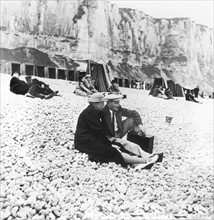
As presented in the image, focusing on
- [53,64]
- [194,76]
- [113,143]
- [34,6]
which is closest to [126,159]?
[113,143]

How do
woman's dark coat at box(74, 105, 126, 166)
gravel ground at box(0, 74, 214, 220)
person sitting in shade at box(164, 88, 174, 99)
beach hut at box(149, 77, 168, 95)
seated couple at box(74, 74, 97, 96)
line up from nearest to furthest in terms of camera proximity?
1. gravel ground at box(0, 74, 214, 220)
2. woman's dark coat at box(74, 105, 126, 166)
3. seated couple at box(74, 74, 97, 96)
4. beach hut at box(149, 77, 168, 95)
5. person sitting in shade at box(164, 88, 174, 99)

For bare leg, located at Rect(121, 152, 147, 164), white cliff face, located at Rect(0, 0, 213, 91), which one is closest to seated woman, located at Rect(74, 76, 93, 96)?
white cliff face, located at Rect(0, 0, 213, 91)

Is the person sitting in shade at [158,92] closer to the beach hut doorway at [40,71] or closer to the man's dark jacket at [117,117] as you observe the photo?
the man's dark jacket at [117,117]

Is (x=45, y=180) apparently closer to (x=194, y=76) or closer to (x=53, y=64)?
(x=53, y=64)

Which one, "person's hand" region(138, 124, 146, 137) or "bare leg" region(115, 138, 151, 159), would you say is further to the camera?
"person's hand" region(138, 124, 146, 137)

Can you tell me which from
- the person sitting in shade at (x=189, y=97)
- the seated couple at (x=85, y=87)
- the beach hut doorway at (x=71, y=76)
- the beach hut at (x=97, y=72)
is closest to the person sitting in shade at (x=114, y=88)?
the beach hut at (x=97, y=72)

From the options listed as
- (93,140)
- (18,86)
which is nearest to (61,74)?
(18,86)

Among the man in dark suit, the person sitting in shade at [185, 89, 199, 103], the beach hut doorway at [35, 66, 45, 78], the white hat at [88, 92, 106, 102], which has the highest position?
the beach hut doorway at [35, 66, 45, 78]

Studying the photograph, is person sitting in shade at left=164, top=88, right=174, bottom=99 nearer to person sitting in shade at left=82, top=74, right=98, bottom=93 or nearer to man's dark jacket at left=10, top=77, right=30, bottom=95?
person sitting in shade at left=82, top=74, right=98, bottom=93
